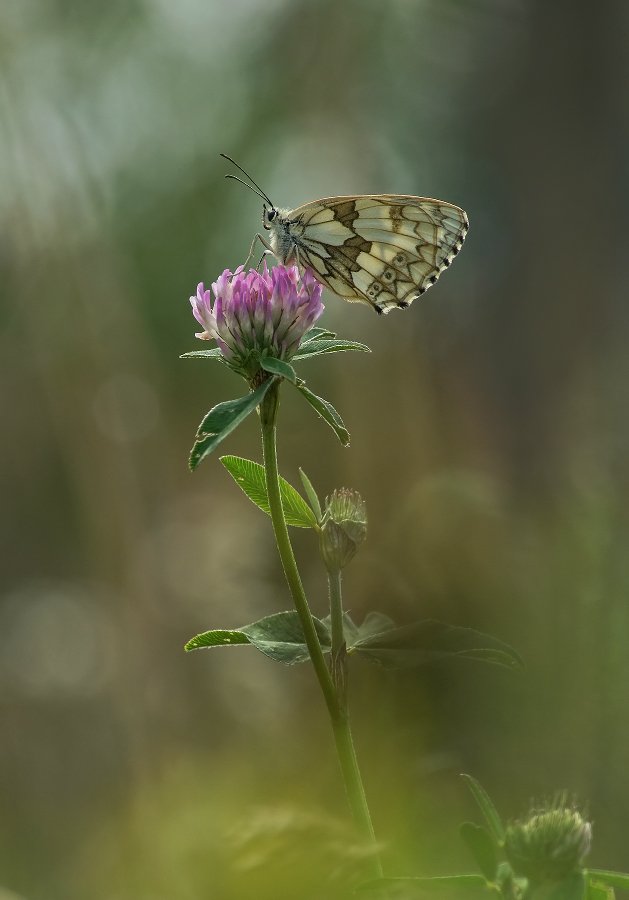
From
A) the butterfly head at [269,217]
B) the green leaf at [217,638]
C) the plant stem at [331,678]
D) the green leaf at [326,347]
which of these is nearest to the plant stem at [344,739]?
the plant stem at [331,678]

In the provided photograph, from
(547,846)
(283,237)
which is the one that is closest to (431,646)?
(547,846)

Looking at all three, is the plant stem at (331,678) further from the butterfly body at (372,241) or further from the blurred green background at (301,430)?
the butterfly body at (372,241)

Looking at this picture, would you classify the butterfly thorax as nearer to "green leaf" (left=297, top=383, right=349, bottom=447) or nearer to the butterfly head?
the butterfly head

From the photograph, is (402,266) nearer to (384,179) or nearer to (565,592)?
(565,592)

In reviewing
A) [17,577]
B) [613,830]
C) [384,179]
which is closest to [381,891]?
[613,830]

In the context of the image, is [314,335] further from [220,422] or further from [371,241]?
[371,241]

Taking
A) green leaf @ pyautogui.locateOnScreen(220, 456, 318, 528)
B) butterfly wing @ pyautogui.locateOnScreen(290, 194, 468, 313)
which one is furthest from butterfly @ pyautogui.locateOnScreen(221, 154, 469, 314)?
green leaf @ pyautogui.locateOnScreen(220, 456, 318, 528)
